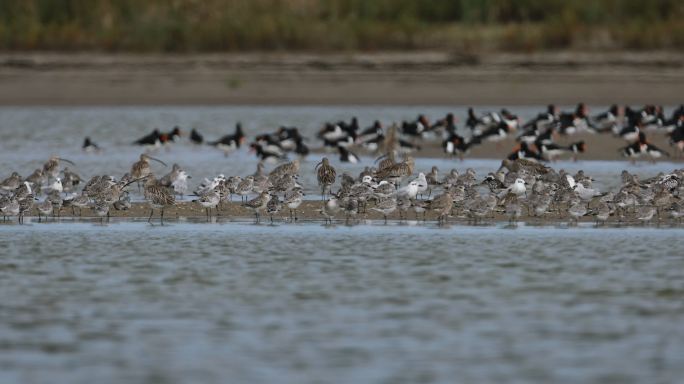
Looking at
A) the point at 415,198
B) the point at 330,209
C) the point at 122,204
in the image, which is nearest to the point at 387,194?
the point at 415,198

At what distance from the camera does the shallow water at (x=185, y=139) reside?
78.1 ft

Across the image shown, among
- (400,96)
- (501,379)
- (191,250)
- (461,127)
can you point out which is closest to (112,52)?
(400,96)

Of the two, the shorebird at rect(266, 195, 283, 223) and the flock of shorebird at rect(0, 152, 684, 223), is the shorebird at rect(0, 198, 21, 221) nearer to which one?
the flock of shorebird at rect(0, 152, 684, 223)

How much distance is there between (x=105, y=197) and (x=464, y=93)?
20852mm

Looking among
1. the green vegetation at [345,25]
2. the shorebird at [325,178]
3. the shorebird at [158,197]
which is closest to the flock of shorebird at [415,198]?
the shorebird at [158,197]

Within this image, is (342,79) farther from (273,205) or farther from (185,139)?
(273,205)

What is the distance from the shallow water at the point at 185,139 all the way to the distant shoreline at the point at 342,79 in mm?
430

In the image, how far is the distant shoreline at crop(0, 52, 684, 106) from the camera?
36.8 metres

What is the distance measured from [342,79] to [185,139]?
7.11 meters

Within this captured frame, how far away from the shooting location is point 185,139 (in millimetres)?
32469

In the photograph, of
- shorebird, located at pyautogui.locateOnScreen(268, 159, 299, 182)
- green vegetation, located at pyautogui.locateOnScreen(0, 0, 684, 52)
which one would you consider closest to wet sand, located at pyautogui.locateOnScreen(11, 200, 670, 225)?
shorebird, located at pyautogui.locateOnScreen(268, 159, 299, 182)

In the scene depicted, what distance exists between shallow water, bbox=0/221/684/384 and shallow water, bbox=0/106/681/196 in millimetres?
4976

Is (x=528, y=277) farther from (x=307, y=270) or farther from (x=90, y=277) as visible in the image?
(x=90, y=277)

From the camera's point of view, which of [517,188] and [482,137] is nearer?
[517,188]
